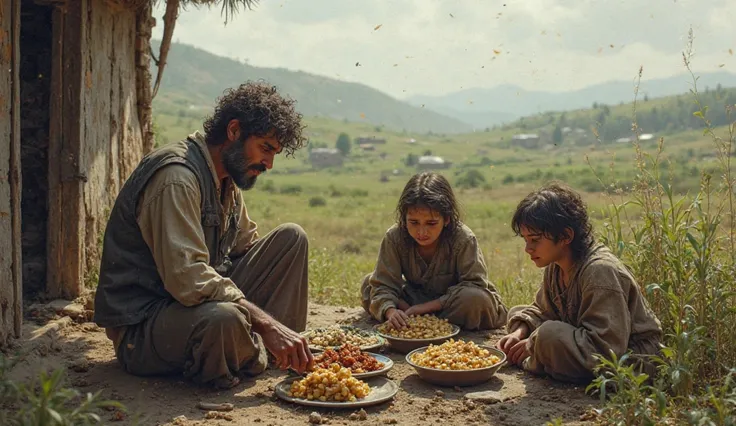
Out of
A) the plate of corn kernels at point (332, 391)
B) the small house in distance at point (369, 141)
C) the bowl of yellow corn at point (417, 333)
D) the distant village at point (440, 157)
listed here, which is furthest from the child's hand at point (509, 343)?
the small house in distance at point (369, 141)

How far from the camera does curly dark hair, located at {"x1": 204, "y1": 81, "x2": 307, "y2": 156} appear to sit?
4770 mm

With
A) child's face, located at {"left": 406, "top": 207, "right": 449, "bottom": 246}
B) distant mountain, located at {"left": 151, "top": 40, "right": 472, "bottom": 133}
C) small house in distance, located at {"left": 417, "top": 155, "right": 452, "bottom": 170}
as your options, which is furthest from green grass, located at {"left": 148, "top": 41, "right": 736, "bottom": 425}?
distant mountain, located at {"left": 151, "top": 40, "right": 472, "bottom": 133}

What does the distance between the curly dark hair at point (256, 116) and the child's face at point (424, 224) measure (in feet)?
3.80

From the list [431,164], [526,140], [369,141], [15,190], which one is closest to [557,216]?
[15,190]

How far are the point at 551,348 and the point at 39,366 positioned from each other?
3.13 metres

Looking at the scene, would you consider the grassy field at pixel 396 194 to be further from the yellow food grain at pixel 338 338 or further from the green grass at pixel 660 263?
the yellow food grain at pixel 338 338

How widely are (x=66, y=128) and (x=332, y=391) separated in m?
Result: 3.37

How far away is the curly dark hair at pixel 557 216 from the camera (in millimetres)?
4539

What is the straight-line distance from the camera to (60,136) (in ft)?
20.2

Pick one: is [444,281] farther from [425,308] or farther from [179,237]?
[179,237]

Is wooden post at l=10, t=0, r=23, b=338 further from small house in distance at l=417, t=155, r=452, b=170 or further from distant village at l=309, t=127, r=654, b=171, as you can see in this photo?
distant village at l=309, t=127, r=654, b=171

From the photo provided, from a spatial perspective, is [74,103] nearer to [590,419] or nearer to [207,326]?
[207,326]

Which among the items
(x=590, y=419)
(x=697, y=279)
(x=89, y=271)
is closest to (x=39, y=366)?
(x=89, y=271)

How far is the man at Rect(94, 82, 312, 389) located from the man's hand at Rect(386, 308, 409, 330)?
A: 2.65 ft
